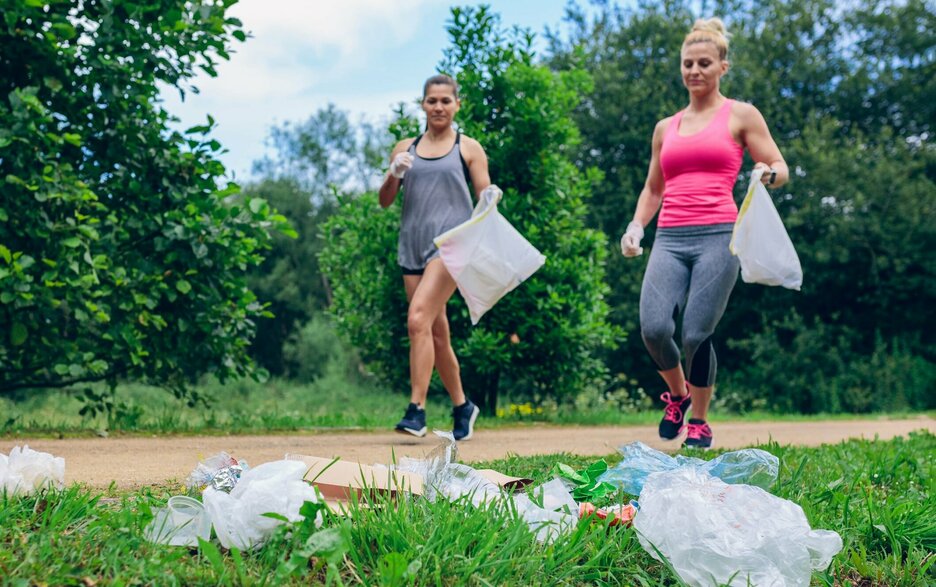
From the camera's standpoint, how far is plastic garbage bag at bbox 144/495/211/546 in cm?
238

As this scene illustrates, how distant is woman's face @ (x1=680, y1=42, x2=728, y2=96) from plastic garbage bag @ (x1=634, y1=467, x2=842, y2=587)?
3254 mm

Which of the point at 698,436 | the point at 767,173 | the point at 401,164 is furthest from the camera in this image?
the point at 401,164

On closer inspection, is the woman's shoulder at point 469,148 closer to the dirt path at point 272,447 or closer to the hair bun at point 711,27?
the hair bun at point 711,27

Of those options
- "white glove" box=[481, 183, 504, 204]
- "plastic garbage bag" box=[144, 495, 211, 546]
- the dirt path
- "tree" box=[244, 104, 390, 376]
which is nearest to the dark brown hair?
"white glove" box=[481, 183, 504, 204]

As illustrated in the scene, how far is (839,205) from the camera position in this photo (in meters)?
22.0

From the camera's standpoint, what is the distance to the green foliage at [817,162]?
2144 centimetres

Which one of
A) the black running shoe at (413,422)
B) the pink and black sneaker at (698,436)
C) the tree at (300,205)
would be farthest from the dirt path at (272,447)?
the tree at (300,205)

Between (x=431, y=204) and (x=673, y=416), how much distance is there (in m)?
2.05

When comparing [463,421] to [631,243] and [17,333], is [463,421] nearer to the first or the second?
[631,243]

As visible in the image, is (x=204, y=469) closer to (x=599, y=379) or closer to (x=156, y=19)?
(x=156, y=19)

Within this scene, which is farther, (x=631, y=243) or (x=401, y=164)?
(x=401, y=164)

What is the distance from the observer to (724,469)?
3.27 m

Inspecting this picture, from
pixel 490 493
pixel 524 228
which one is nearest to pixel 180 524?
pixel 490 493

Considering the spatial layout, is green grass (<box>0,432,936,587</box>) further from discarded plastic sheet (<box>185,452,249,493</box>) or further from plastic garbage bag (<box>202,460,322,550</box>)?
discarded plastic sheet (<box>185,452,249,493</box>)
